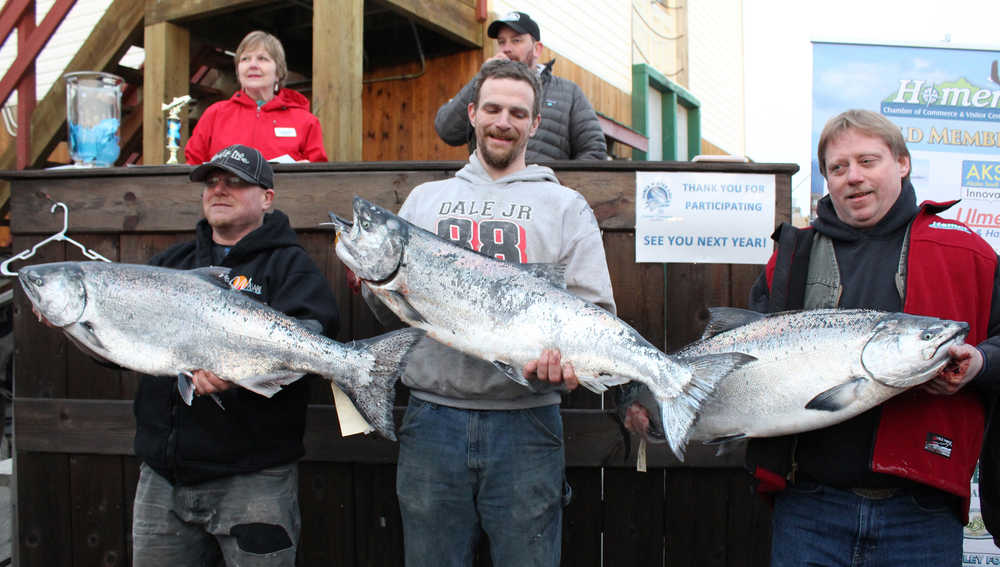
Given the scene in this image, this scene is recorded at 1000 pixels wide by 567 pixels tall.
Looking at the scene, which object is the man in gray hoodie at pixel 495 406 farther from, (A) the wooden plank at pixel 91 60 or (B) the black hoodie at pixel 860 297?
(A) the wooden plank at pixel 91 60

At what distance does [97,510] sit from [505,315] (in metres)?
2.86

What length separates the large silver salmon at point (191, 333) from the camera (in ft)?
7.97

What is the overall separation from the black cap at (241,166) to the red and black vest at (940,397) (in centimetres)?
247

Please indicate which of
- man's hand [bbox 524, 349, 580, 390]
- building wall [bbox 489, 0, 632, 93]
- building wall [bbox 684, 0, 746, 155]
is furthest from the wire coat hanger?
building wall [bbox 684, 0, 746, 155]

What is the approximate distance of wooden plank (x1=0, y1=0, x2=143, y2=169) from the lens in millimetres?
6211

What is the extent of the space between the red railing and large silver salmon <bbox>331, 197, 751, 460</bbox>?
560 cm

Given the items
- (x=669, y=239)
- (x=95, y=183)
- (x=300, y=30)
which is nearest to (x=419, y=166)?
(x=669, y=239)

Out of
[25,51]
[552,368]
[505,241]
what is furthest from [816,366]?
[25,51]

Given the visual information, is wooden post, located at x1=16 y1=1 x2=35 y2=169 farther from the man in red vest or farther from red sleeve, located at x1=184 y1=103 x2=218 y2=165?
the man in red vest

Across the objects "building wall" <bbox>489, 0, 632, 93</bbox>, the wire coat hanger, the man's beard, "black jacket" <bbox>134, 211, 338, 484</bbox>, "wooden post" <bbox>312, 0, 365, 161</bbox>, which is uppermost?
"building wall" <bbox>489, 0, 632, 93</bbox>

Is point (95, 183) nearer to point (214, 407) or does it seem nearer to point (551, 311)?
point (214, 407)

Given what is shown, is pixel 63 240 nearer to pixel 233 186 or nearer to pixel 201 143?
pixel 201 143

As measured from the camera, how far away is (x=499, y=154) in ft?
8.73

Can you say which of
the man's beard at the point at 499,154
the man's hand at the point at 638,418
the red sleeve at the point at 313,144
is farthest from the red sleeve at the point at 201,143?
the man's hand at the point at 638,418
